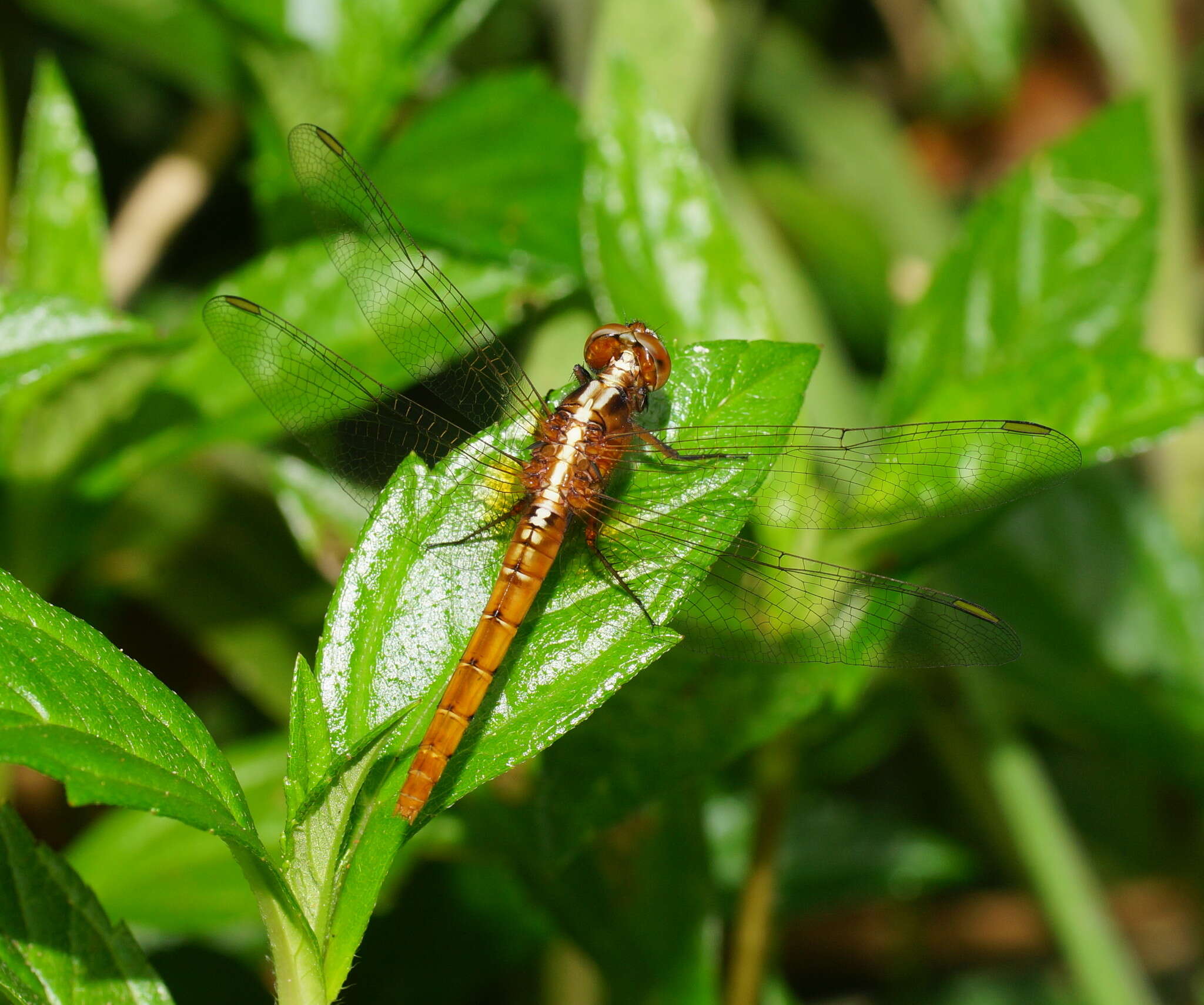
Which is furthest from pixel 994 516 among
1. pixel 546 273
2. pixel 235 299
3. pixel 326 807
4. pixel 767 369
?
pixel 235 299

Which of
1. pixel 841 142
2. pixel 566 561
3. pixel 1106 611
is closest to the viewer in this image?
pixel 566 561

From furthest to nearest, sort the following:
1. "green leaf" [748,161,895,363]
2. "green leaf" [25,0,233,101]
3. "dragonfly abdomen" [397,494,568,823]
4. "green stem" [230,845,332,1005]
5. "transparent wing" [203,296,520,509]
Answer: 1. "green leaf" [748,161,895,363]
2. "green leaf" [25,0,233,101]
3. "transparent wing" [203,296,520,509]
4. "dragonfly abdomen" [397,494,568,823]
5. "green stem" [230,845,332,1005]

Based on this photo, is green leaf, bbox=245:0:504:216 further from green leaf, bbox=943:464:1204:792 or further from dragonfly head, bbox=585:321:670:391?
green leaf, bbox=943:464:1204:792

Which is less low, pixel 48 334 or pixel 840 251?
pixel 840 251

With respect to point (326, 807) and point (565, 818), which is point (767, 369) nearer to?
point (565, 818)

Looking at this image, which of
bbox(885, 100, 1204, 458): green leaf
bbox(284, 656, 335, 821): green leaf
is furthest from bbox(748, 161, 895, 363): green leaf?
bbox(284, 656, 335, 821): green leaf

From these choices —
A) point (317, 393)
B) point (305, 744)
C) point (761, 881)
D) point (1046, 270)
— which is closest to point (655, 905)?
point (761, 881)

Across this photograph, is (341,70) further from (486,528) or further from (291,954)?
(291,954)
